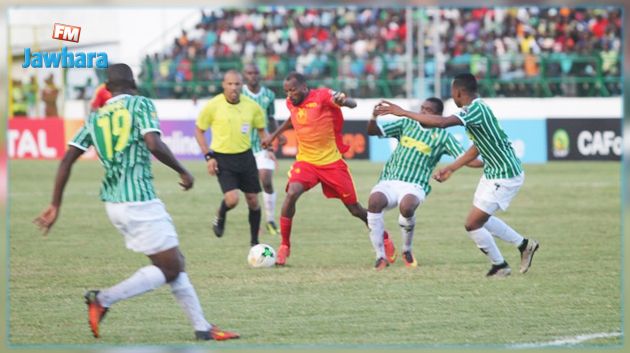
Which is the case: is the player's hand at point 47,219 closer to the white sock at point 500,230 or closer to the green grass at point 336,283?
the green grass at point 336,283

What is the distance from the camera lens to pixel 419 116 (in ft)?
34.3

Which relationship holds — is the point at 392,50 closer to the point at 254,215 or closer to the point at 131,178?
the point at 254,215

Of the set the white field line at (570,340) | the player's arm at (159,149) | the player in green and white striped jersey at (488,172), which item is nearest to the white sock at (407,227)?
the player in green and white striped jersey at (488,172)

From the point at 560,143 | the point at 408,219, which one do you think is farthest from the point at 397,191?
the point at 560,143

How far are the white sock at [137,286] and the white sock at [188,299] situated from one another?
13 cm

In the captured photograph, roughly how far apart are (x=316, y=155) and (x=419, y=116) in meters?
3.99

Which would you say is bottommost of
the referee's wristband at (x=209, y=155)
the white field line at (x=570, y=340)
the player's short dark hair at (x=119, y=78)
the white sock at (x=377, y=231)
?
the white sock at (x=377, y=231)

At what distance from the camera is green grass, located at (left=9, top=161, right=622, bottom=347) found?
9.70m

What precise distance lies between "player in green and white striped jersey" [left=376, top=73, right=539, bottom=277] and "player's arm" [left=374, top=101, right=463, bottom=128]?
428mm

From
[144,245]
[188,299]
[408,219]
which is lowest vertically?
[408,219]

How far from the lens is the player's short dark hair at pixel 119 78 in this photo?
28.5 ft

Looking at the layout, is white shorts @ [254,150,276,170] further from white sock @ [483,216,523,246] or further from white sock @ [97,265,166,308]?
white sock @ [97,265,166,308]

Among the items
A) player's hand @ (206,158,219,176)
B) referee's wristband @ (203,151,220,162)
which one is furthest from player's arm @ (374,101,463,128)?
referee's wristband @ (203,151,220,162)

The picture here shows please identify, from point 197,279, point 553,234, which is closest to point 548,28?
point 553,234
